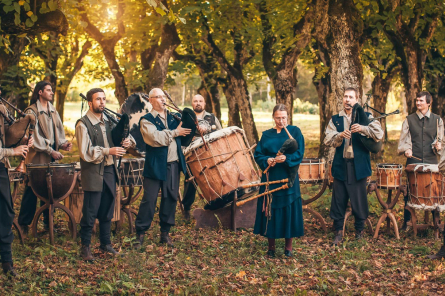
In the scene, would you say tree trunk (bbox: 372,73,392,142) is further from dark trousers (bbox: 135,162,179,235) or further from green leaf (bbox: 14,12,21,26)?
green leaf (bbox: 14,12,21,26)

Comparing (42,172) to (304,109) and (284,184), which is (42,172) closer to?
(284,184)

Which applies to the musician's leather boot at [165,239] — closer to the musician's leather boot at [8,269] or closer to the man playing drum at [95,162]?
the man playing drum at [95,162]

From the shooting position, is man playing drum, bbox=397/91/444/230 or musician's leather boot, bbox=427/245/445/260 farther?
man playing drum, bbox=397/91/444/230

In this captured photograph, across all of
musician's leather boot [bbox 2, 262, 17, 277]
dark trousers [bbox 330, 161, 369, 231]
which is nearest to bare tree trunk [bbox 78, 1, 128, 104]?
dark trousers [bbox 330, 161, 369, 231]

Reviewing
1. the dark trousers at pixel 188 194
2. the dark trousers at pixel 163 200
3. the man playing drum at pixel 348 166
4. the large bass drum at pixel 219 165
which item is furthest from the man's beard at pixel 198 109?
the man playing drum at pixel 348 166

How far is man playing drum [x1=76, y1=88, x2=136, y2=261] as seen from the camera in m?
6.58

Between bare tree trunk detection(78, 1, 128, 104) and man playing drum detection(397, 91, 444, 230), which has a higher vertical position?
bare tree trunk detection(78, 1, 128, 104)

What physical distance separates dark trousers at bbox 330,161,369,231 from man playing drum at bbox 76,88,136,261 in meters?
3.08

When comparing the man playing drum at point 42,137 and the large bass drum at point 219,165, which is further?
the large bass drum at point 219,165

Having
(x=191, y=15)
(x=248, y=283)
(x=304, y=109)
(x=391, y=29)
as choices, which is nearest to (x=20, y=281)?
(x=248, y=283)

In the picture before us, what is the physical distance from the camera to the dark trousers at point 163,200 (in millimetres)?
7355

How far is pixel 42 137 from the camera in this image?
7809 millimetres

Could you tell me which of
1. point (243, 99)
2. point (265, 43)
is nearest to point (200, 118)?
point (243, 99)

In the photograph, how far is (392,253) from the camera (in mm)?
7316
